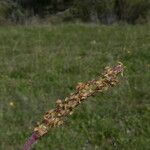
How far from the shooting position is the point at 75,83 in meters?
7.90

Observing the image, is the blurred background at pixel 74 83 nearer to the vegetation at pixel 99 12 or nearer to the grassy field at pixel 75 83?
the grassy field at pixel 75 83

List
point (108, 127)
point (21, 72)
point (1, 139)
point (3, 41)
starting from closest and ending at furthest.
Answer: point (1, 139) → point (108, 127) → point (21, 72) → point (3, 41)

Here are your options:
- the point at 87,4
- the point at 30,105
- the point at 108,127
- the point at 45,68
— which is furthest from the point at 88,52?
the point at 87,4

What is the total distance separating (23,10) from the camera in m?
18.9

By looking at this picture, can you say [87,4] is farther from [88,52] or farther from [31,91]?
[31,91]

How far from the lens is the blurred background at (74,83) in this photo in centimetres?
569

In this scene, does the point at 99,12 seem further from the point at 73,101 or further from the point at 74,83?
the point at 73,101

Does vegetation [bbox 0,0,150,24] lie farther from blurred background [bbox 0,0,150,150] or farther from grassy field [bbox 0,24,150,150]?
grassy field [bbox 0,24,150,150]

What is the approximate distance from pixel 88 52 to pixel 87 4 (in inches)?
331

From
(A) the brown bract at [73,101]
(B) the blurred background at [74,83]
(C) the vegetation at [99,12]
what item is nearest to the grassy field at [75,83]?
(B) the blurred background at [74,83]

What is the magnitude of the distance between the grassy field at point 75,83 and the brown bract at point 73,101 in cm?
434

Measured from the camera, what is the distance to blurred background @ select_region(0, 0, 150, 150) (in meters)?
5.69

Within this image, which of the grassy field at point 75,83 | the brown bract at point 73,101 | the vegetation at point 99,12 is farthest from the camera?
the vegetation at point 99,12

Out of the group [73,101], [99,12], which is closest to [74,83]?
[73,101]
